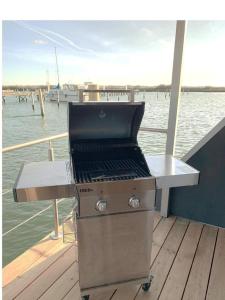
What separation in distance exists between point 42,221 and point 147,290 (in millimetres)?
3806

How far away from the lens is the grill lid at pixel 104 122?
142 cm

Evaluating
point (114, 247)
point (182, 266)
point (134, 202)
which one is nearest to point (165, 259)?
point (182, 266)

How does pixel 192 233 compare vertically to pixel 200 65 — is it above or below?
below

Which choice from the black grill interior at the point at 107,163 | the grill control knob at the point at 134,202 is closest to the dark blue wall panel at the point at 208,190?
the black grill interior at the point at 107,163

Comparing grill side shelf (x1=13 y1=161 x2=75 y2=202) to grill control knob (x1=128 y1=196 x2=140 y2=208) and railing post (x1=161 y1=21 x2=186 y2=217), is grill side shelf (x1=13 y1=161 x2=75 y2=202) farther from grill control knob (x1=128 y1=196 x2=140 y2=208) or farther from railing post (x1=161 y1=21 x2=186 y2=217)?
railing post (x1=161 y1=21 x2=186 y2=217)

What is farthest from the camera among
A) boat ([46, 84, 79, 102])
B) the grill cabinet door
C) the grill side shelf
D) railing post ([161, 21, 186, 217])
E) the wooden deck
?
railing post ([161, 21, 186, 217])

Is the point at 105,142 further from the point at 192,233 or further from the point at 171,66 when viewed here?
the point at 192,233

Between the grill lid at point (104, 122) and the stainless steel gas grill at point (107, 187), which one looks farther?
the grill lid at point (104, 122)

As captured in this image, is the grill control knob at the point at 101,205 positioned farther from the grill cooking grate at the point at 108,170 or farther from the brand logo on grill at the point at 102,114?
the brand logo on grill at the point at 102,114

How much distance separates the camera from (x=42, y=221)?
16.4ft

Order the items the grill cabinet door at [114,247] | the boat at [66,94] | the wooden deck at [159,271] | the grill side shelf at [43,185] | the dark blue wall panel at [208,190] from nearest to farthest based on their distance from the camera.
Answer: the grill side shelf at [43,185], the grill cabinet door at [114,247], the wooden deck at [159,271], the boat at [66,94], the dark blue wall panel at [208,190]

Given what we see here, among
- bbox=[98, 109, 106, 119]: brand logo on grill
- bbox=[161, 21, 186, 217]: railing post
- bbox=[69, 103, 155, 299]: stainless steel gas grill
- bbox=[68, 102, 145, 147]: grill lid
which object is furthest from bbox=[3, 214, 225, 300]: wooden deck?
bbox=[98, 109, 106, 119]: brand logo on grill

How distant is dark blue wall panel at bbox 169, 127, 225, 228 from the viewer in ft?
7.63

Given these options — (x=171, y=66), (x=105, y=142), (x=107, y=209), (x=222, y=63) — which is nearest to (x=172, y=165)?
(x=105, y=142)
